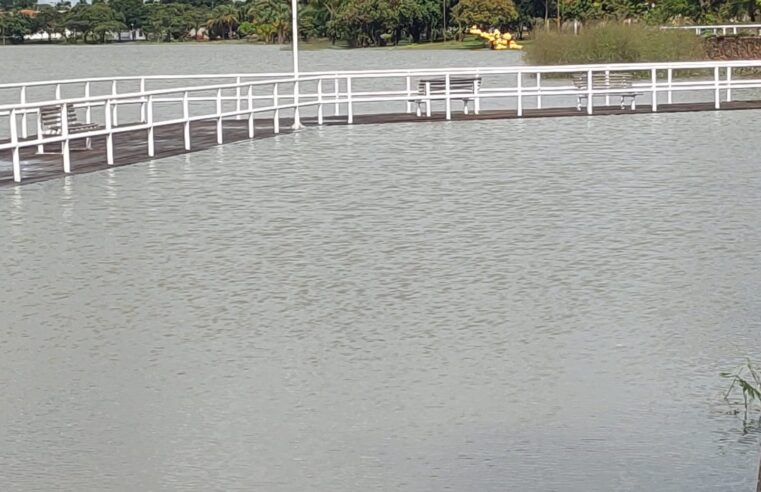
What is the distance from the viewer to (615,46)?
181 feet

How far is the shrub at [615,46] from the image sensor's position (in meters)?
55.2

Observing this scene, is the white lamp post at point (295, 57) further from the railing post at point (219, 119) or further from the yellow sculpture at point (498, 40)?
the yellow sculpture at point (498, 40)

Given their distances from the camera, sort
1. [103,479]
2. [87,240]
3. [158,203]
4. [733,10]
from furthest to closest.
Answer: [733,10] → [158,203] → [87,240] → [103,479]

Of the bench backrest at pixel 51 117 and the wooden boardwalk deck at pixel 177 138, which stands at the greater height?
the bench backrest at pixel 51 117

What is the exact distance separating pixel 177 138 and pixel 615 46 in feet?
85.2

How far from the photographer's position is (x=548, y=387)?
951cm

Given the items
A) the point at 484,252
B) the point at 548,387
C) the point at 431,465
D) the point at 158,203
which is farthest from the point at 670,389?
the point at 158,203

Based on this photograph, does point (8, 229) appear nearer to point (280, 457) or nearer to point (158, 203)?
point (158, 203)

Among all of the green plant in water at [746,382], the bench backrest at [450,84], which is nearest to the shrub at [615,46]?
the bench backrest at [450,84]

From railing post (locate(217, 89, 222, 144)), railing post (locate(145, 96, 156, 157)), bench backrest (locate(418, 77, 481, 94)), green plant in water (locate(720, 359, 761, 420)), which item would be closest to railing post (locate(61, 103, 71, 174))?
railing post (locate(145, 96, 156, 157))

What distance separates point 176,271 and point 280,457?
22.4 ft

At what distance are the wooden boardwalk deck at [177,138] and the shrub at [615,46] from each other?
14.1 metres

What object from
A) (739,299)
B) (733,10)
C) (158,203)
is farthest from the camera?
(733,10)

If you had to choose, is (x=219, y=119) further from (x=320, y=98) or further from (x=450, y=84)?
(x=450, y=84)
